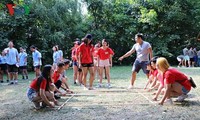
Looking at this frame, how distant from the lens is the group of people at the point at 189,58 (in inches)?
965

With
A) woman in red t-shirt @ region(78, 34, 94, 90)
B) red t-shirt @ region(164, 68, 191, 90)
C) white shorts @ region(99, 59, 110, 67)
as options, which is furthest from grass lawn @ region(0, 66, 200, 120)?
white shorts @ region(99, 59, 110, 67)

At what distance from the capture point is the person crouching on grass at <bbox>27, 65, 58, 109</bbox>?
21.4 feet

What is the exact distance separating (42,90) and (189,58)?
20045mm

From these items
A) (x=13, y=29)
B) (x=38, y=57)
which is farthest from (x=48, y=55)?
(x=38, y=57)

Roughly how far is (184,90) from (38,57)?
8.85 m

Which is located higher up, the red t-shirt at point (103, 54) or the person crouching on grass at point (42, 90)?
the red t-shirt at point (103, 54)

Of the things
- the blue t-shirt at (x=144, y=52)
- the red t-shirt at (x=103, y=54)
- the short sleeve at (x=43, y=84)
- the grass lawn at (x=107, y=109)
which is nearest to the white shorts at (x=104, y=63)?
the red t-shirt at (x=103, y=54)

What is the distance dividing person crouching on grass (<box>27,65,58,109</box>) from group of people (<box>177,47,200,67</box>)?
19040 mm

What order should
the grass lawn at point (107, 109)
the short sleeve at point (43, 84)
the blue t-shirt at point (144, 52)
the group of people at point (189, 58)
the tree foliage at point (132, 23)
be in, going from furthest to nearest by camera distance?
the tree foliage at point (132, 23) → the group of people at point (189, 58) → the blue t-shirt at point (144, 52) → the short sleeve at point (43, 84) → the grass lawn at point (107, 109)

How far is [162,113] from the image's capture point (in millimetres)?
6086

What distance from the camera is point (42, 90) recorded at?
649 centimetres

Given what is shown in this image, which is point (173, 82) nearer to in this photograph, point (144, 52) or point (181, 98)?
point (181, 98)

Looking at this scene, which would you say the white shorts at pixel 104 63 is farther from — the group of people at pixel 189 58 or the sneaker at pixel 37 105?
the group of people at pixel 189 58

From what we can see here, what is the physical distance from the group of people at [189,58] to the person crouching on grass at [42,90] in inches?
750
